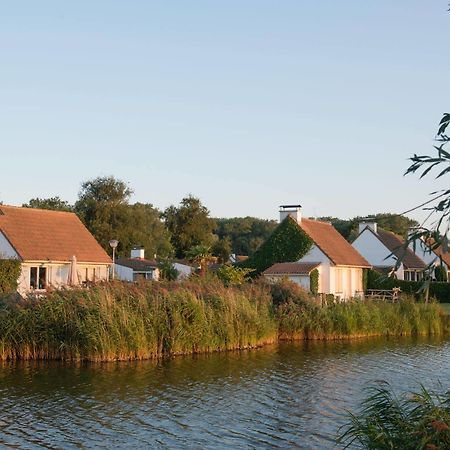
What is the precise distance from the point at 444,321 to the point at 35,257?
21088 millimetres

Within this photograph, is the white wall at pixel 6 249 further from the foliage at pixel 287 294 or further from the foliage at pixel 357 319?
the foliage at pixel 357 319

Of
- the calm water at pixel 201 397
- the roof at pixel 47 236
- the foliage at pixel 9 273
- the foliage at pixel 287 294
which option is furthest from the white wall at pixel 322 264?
the calm water at pixel 201 397

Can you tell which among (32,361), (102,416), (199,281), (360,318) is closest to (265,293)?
(199,281)

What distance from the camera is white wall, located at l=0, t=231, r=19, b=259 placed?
121 ft

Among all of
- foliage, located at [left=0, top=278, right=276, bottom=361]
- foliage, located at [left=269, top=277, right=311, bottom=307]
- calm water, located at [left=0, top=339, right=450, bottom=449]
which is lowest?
calm water, located at [left=0, top=339, right=450, bottom=449]

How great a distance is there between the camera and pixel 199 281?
26797 millimetres

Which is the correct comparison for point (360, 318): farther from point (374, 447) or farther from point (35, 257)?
point (374, 447)

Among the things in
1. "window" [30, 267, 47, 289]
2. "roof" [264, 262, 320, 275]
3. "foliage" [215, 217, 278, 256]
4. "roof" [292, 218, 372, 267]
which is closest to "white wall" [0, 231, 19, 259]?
"window" [30, 267, 47, 289]

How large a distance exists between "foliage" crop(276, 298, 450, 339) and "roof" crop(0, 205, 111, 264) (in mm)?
15704

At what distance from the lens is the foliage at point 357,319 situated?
28.1 meters

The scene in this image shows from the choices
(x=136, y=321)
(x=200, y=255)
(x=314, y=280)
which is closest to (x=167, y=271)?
(x=200, y=255)

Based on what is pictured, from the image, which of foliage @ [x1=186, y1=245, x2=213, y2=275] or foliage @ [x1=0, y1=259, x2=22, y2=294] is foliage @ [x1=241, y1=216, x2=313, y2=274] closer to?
foliage @ [x1=186, y1=245, x2=213, y2=275]

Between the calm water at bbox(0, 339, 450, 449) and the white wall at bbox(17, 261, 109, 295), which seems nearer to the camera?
the calm water at bbox(0, 339, 450, 449)

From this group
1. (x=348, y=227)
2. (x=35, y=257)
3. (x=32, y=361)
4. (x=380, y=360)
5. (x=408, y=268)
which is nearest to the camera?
(x=32, y=361)
